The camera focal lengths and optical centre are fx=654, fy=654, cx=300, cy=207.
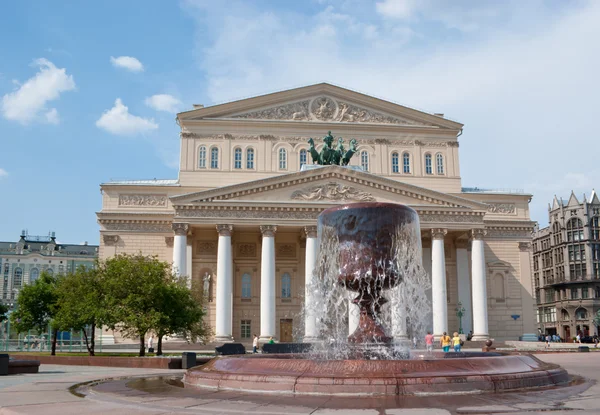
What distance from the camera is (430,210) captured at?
163 feet

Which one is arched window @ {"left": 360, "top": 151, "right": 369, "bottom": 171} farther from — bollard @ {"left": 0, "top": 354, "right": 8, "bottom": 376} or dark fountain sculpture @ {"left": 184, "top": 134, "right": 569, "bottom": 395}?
bollard @ {"left": 0, "top": 354, "right": 8, "bottom": 376}

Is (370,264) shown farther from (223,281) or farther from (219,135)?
(219,135)

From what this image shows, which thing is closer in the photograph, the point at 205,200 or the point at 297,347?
the point at 297,347

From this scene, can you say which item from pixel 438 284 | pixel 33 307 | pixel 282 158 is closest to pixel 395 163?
pixel 282 158

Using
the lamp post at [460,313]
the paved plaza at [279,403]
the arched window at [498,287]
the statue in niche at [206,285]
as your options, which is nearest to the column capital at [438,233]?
the lamp post at [460,313]

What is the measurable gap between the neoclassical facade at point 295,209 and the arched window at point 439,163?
0.09 meters

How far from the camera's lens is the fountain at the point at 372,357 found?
11.2 m

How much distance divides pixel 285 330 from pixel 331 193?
477 inches

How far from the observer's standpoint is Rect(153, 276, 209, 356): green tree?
34.8m

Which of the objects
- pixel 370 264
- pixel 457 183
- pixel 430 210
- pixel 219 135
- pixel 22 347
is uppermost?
pixel 219 135

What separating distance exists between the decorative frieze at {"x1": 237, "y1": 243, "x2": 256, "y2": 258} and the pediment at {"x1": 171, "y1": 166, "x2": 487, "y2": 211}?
7.19 m

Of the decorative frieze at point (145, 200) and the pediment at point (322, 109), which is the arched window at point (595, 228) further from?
the decorative frieze at point (145, 200)

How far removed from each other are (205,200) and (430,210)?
1692cm

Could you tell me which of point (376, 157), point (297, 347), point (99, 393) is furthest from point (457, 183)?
point (99, 393)
